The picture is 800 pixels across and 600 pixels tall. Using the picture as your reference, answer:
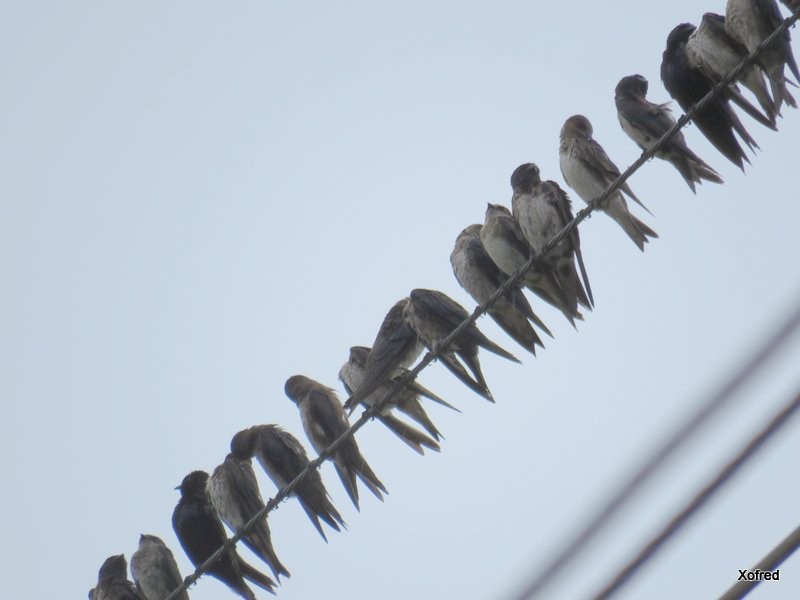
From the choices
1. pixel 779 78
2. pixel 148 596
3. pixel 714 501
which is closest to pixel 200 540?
pixel 148 596

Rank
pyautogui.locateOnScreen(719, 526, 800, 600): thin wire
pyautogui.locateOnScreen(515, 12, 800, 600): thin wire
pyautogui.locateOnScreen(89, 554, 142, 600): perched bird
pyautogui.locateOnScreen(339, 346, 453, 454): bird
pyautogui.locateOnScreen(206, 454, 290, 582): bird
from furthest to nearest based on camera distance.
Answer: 1. pyautogui.locateOnScreen(89, 554, 142, 600): perched bird
2. pyautogui.locateOnScreen(206, 454, 290, 582): bird
3. pyautogui.locateOnScreen(339, 346, 453, 454): bird
4. pyautogui.locateOnScreen(719, 526, 800, 600): thin wire
5. pyautogui.locateOnScreen(515, 12, 800, 600): thin wire

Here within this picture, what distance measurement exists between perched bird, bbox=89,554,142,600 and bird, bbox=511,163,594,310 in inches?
152

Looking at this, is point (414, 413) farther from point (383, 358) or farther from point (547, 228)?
point (547, 228)

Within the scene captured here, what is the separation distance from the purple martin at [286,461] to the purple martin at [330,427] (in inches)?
6.4

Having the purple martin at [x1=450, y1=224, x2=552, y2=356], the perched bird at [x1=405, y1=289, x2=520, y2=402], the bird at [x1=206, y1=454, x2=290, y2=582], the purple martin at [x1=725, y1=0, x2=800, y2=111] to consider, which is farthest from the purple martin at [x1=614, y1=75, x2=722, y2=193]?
the bird at [x1=206, y1=454, x2=290, y2=582]

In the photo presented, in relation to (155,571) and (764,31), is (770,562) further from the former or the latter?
(155,571)

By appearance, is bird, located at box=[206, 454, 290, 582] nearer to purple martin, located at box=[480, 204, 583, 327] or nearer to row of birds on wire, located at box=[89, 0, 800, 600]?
row of birds on wire, located at box=[89, 0, 800, 600]

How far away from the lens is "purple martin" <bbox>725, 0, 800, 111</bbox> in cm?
630

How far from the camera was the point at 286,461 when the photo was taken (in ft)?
26.3

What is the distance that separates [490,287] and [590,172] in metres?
1.06

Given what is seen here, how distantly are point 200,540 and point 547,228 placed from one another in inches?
135

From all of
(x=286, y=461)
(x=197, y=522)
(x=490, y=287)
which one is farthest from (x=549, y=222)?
(x=197, y=522)

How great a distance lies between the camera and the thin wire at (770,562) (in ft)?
5.73

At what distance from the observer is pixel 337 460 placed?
7496mm
